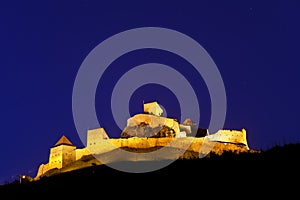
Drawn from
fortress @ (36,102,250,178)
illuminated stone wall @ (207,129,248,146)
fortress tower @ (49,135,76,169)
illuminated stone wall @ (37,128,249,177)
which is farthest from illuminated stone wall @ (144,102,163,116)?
fortress tower @ (49,135,76,169)

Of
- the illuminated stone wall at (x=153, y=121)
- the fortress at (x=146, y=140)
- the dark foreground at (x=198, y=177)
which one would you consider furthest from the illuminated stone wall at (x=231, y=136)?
the dark foreground at (x=198, y=177)

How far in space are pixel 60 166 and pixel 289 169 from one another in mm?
53697

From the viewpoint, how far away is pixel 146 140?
65375 mm

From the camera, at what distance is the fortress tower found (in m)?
66.7

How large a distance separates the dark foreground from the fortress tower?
152 feet

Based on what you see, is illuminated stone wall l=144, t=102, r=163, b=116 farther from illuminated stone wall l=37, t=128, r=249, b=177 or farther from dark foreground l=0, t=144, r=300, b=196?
dark foreground l=0, t=144, r=300, b=196

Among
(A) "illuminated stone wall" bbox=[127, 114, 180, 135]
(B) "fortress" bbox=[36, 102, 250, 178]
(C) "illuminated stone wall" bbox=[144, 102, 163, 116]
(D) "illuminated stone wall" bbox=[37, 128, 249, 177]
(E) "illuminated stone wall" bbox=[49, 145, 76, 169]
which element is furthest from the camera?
(C) "illuminated stone wall" bbox=[144, 102, 163, 116]

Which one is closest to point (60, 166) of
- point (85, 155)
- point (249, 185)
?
point (85, 155)

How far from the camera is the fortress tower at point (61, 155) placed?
6665 cm

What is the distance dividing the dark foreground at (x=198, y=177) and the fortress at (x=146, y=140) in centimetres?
4207

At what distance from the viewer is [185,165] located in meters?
19.1

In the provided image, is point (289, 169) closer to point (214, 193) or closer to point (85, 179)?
point (214, 193)

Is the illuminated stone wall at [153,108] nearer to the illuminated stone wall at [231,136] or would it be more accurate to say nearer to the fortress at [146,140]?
the fortress at [146,140]

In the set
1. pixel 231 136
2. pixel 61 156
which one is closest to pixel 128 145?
pixel 61 156
